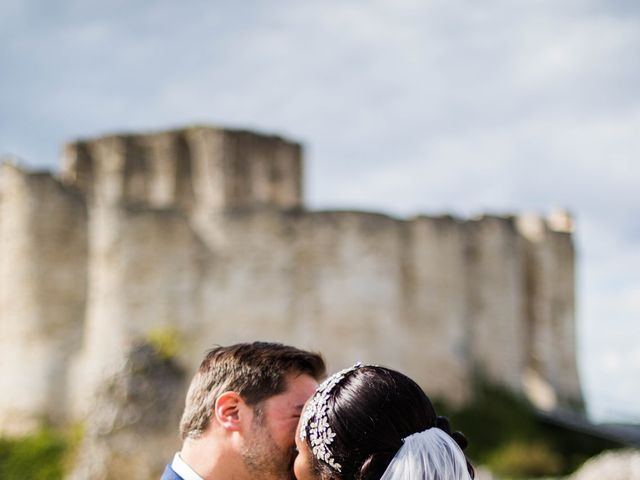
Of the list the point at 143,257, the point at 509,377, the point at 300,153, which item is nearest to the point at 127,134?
the point at 300,153

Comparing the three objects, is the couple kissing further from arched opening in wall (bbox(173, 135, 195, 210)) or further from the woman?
arched opening in wall (bbox(173, 135, 195, 210))

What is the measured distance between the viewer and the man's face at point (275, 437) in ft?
8.64

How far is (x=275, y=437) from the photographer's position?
8.66 feet

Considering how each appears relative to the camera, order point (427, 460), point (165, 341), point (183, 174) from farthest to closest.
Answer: point (183, 174)
point (165, 341)
point (427, 460)

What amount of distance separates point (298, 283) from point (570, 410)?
30.8 ft

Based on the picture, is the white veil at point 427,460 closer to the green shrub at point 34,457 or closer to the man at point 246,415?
the man at point 246,415

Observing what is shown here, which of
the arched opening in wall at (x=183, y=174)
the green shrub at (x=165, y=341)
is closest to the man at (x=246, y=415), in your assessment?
the green shrub at (x=165, y=341)

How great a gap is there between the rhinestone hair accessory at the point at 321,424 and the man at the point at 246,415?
246mm

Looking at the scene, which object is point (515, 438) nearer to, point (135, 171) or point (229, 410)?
point (135, 171)

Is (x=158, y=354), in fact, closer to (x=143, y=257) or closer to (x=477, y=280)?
(x=143, y=257)

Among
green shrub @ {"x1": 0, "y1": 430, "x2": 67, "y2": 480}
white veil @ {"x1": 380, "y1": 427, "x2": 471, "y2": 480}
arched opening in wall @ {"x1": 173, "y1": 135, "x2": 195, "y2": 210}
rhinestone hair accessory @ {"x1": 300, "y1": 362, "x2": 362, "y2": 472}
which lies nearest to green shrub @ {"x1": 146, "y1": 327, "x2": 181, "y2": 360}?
green shrub @ {"x1": 0, "y1": 430, "x2": 67, "y2": 480}

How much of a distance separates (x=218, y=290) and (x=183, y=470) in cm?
1594

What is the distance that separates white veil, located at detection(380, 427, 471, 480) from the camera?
7.13ft

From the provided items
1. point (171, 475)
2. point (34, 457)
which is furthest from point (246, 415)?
point (34, 457)
